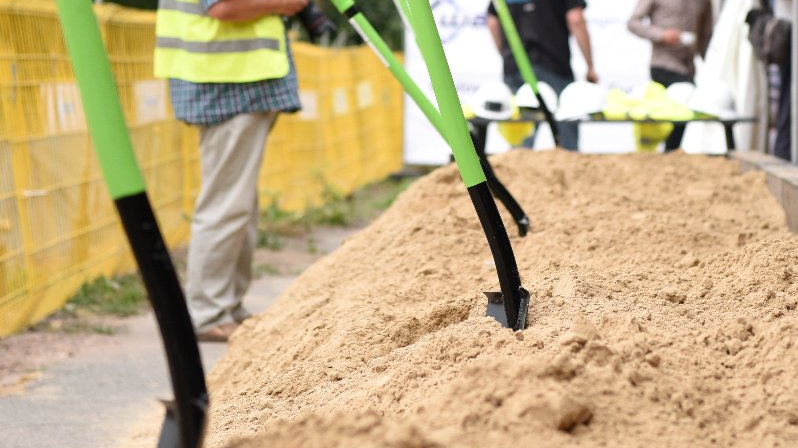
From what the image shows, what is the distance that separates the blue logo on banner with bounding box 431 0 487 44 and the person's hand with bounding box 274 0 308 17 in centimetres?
599

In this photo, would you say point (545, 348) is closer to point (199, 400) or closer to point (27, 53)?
point (199, 400)

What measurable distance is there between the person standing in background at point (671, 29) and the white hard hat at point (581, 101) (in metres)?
1.58

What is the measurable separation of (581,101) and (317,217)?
354 cm

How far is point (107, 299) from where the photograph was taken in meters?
6.20

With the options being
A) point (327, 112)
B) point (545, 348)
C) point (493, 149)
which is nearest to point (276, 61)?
point (545, 348)

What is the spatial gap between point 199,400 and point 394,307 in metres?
1.48

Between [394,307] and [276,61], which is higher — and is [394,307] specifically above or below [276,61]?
below

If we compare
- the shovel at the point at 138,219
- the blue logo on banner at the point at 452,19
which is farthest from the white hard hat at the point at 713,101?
the shovel at the point at 138,219

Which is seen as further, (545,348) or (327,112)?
(327,112)

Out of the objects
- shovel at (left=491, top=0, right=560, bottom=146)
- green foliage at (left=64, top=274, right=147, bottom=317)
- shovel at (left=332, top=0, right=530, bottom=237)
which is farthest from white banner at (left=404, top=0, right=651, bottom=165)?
shovel at (left=332, top=0, right=530, bottom=237)

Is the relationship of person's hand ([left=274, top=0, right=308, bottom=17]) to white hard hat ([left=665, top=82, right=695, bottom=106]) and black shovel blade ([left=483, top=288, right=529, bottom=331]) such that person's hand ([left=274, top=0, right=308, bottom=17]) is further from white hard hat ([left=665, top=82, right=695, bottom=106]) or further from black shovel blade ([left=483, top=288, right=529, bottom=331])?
black shovel blade ([left=483, top=288, right=529, bottom=331])

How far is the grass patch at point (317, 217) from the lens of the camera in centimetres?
873

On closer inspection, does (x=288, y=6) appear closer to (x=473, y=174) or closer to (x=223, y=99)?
(x=223, y=99)

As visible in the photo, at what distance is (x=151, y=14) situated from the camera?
8.20 metres
